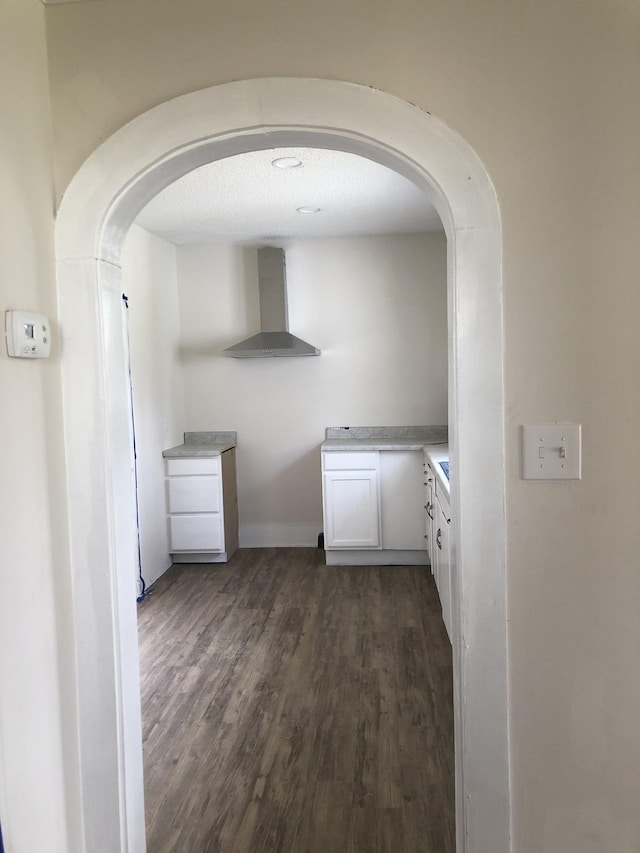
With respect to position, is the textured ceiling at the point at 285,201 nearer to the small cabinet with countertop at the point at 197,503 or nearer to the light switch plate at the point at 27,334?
the small cabinet with countertop at the point at 197,503

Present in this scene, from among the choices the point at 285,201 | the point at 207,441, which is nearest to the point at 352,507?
the point at 207,441

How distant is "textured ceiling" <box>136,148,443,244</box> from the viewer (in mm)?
3289

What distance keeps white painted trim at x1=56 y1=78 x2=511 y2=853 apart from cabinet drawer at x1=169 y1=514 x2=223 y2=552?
3.30m

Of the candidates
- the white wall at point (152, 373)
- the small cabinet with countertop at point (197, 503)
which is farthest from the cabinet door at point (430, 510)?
the white wall at point (152, 373)

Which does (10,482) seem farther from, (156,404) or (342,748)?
(156,404)

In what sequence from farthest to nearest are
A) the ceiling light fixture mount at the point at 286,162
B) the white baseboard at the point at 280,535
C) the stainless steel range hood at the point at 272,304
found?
1. the white baseboard at the point at 280,535
2. the stainless steel range hood at the point at 272,304
3. the ceiling light fixture mount at the point at 286,162

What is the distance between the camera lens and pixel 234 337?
5430mm

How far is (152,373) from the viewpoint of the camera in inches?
187

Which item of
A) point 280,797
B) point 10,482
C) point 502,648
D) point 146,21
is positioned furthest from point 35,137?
point 280,797

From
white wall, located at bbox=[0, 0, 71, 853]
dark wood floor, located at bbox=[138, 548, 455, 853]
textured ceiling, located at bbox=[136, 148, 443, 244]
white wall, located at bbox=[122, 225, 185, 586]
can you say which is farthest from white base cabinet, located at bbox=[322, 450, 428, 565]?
white wall, located at bbox=[0, 0, 71, 853]

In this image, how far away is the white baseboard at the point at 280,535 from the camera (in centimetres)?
549

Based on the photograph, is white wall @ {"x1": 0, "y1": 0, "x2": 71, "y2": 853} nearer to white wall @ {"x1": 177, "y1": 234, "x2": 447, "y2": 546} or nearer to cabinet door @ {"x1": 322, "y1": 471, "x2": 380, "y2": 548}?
cabinet door @ {"x1": 322, "y1": 471, "x2": 380, "y2": 548}

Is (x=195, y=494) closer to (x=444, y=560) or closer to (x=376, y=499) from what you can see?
(x=376, y=499)

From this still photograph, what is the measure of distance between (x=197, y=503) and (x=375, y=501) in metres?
1.30
